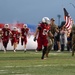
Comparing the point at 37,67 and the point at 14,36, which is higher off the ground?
the point at 14,36

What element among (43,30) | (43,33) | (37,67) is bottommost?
(37,67)

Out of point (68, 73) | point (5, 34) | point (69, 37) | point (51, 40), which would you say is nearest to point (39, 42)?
point (51, 40)

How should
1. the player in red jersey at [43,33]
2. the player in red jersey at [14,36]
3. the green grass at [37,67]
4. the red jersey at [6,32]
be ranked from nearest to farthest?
→ the green grass at [37,67], the player in red jersey at [43,33], the red jersey at [6,32], the player in red jersey at [14,36]

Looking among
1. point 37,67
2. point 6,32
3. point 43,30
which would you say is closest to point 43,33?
point 43,30

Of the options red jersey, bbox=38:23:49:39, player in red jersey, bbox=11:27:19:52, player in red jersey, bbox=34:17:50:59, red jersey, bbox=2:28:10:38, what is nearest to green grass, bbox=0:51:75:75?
player in red jersey, bbox=34:17:50:59

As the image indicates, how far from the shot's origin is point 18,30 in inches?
1371

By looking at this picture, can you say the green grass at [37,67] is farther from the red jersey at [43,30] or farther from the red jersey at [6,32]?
the red jersey at [6,32]

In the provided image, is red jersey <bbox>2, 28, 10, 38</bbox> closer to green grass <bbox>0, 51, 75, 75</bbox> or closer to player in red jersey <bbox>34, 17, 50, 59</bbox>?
player in red jersey <bbox>34, 17, 50, 59</bbox>

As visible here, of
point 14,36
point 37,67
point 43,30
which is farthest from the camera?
point 14,36

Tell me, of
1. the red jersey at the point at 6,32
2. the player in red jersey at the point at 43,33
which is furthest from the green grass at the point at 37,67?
the red jersey at the point at 6,32

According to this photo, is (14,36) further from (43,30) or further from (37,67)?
(37,67)

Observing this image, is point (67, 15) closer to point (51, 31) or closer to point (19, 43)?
point (19, 43)

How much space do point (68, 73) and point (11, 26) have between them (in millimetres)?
24755

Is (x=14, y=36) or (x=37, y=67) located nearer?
(x=37, y=67)
